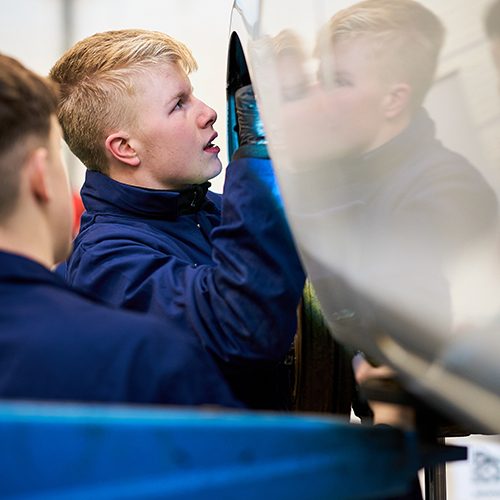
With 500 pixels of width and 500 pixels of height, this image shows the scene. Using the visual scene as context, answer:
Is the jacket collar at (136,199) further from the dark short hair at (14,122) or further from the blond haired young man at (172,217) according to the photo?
the dark short hair at (14,122)

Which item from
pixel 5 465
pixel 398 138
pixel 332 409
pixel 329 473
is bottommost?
pixel 332 409

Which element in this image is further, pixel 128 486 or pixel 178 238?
pixel 178 238

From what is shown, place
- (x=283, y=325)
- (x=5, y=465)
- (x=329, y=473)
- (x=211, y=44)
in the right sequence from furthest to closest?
1. (x=211, y=44)
2. (x=283, y=325)
3. (x=329, y=473)
4. (x=5, y=465)

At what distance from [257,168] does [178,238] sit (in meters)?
0.31

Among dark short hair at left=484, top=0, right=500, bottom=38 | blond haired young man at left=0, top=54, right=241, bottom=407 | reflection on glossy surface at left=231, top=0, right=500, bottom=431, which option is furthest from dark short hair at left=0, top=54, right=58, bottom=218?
dark short hair at left=484, top=0, right=500, bottom=38

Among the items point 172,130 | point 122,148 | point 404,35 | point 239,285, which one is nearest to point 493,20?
point 404,35

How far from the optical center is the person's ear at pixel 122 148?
1094 mm

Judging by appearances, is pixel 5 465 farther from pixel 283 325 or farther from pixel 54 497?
pixel 283 325

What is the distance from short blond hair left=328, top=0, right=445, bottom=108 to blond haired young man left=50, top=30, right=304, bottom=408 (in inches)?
11.0

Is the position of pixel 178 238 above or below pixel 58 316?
below

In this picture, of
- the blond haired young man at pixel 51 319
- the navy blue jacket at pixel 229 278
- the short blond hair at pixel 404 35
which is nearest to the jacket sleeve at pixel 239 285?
the navy blue jacket at pixel 229 278

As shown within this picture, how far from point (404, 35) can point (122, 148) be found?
2.23 ft

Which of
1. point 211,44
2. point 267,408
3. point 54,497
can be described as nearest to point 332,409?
point 267,408

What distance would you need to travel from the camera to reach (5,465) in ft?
1.18
